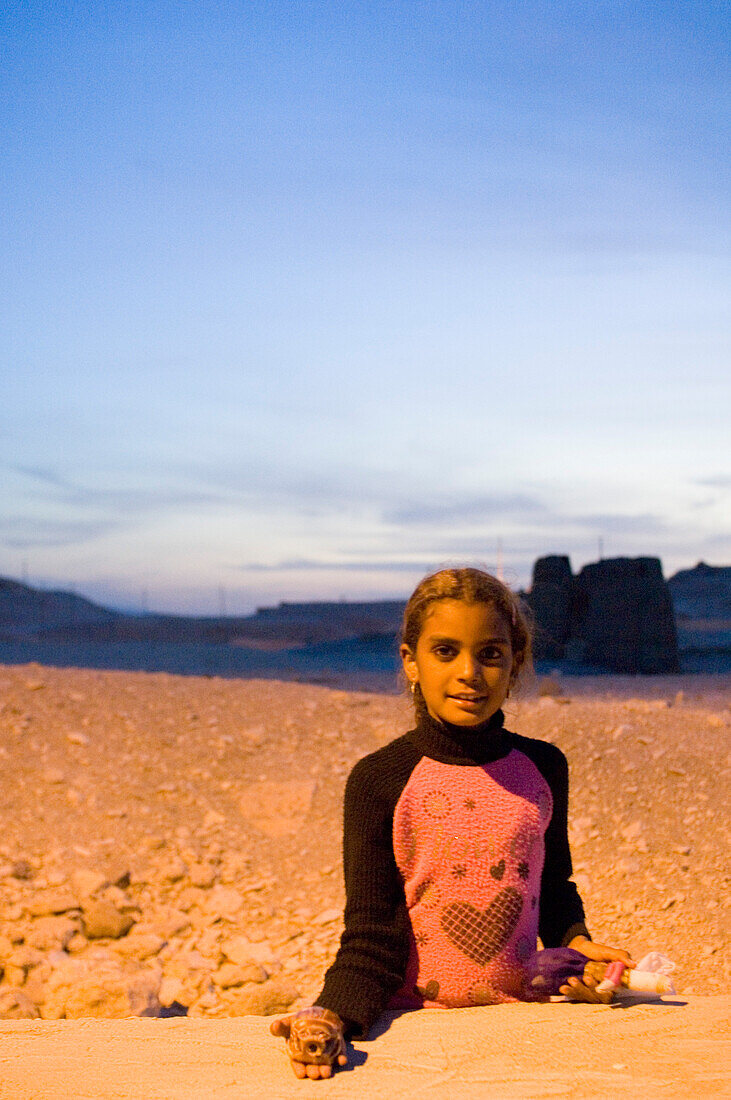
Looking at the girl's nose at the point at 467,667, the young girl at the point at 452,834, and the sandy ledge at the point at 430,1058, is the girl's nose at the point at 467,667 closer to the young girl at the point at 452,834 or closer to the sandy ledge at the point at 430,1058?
the young girl at the point at 452,834

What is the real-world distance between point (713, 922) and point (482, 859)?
7.95ft

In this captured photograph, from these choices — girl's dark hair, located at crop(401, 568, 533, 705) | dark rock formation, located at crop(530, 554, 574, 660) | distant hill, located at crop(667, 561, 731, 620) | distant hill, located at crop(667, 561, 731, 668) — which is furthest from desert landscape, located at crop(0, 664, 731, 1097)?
distant hill, located at crop(667, 561, 731, 620)

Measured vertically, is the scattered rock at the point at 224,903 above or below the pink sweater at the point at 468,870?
below

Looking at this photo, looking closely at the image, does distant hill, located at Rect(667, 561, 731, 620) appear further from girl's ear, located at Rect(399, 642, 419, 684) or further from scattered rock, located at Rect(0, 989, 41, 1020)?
girl's ear, located at Rect(399, 642, 419, 684)

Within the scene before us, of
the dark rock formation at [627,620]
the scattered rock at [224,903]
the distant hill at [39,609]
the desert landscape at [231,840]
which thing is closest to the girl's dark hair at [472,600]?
the desert landscape at [231,840]

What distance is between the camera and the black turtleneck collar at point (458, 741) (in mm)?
2312

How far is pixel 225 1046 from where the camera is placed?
2.23m

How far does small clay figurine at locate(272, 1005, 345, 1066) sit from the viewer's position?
6.68 ft

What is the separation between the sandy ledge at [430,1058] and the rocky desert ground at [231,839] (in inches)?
56.6

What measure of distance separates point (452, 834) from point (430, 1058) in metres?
0.46

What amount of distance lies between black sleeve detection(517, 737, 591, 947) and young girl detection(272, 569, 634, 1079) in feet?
0.04

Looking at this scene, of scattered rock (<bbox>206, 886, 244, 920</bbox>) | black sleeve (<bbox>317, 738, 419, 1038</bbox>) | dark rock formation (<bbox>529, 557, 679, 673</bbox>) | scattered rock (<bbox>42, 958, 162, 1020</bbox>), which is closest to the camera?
black sleeve (<bbox>317, 738, 419, 1038</bbox>)

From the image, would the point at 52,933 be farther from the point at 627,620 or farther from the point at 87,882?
the point at 627,620

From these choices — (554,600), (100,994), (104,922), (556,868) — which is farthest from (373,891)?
(554,600)
